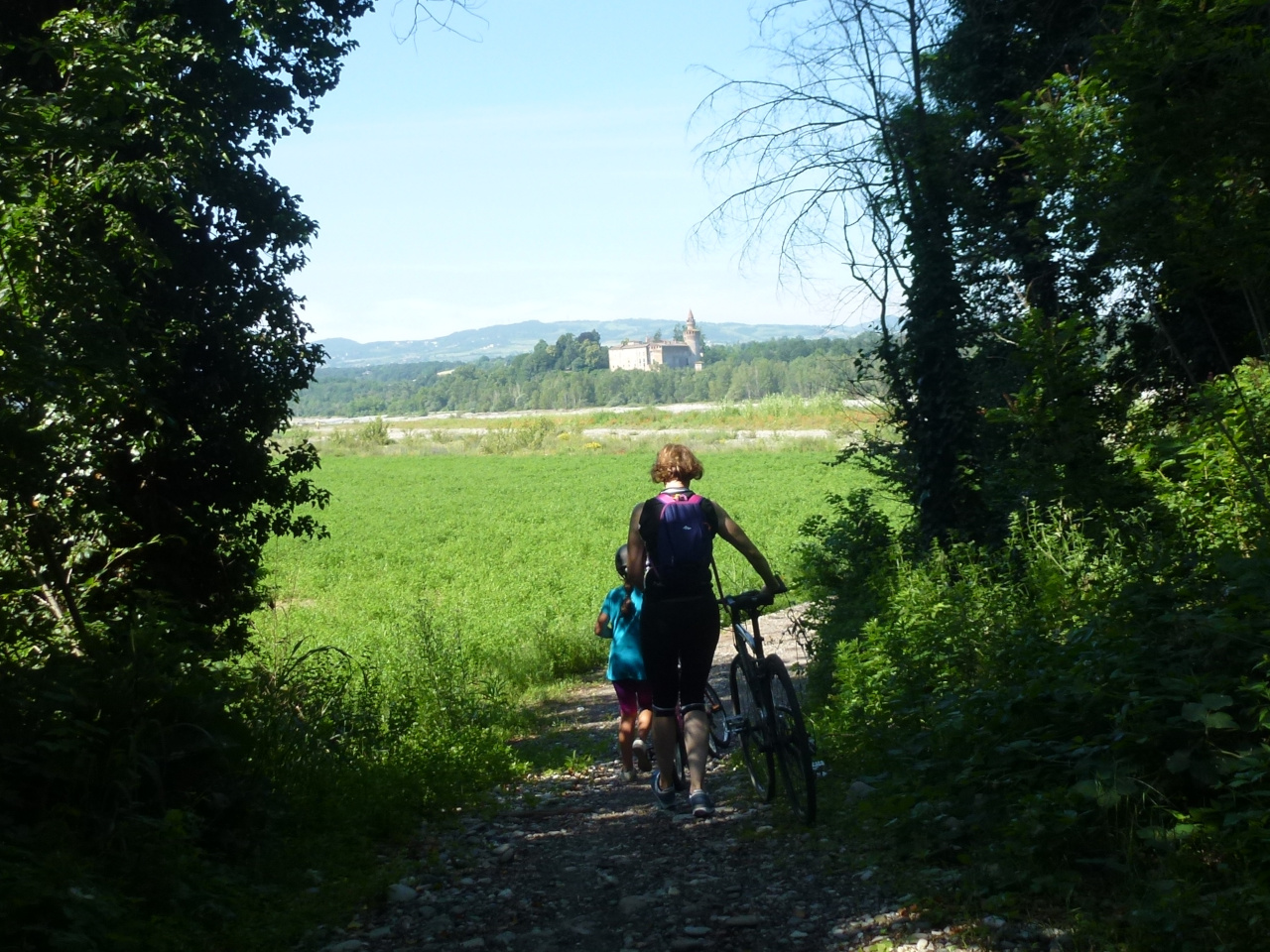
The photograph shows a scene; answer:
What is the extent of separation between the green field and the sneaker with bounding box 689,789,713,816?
4.88m

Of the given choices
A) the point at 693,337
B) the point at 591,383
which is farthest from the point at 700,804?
the point at 693,337

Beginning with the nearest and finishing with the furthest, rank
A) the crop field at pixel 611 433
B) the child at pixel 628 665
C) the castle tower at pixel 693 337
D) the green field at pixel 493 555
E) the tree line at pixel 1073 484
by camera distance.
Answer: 1. the tree line at pixel 1073 484
2. the child at pixel 628 665
3. the green field at pixel 493 555
4. the crop field at pixel 611 433
5. the castle tower at pixel 693 337

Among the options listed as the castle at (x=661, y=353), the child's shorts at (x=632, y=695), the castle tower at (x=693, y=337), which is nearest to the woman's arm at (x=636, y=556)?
the child's shorts at (x=632, y=695)

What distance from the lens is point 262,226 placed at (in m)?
9.43

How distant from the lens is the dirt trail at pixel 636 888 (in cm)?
407

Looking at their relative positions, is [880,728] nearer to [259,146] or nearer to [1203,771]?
[1203,771]

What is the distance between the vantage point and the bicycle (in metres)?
5.25

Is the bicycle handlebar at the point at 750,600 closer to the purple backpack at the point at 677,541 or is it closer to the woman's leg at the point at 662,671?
the purple backpack at the point at 677,541

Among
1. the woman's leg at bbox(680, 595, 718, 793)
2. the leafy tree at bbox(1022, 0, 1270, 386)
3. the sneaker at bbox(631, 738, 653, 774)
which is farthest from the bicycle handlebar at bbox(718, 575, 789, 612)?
the leafy tree at bbox(1022, 0, 1270, 386)

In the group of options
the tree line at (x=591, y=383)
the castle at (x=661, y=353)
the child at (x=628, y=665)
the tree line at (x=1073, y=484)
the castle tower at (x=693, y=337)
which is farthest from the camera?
the castle tower at (x=693, y=337)

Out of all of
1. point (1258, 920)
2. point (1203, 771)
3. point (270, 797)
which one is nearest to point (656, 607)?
point (270, 797)

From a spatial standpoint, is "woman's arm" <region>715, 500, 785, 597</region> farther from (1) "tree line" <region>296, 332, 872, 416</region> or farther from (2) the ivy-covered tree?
(1) "tree line" <region>296, 332, 872, 416</region>

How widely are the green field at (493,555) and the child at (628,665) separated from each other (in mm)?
3629

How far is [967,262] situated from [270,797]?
8.82 m
